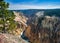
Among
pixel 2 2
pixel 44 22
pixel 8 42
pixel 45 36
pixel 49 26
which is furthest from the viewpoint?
pixel 44 22

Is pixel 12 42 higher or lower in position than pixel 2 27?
higher

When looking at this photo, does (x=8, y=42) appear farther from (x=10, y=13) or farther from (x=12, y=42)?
(x=10, y=13)

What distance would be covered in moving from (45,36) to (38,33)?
3611 millimetres

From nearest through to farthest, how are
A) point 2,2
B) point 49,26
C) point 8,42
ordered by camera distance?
point 8,42
point 2,2
point 49,26

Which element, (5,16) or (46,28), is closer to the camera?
(5,16)

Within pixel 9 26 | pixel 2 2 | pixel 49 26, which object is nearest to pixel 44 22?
pixel 49 26

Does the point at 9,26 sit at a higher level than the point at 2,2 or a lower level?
lower

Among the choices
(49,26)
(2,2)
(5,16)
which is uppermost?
(2,2)

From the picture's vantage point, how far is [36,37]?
43031 millimetres

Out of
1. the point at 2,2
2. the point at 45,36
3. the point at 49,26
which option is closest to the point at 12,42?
the point at 2,2

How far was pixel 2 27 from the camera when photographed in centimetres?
3472

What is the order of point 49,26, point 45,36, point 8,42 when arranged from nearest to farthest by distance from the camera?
point 8,42 → point 45,36 → point 49,26

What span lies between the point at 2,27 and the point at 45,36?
1016 cm

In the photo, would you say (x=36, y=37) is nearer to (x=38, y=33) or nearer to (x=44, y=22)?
(x=38, y=33)
